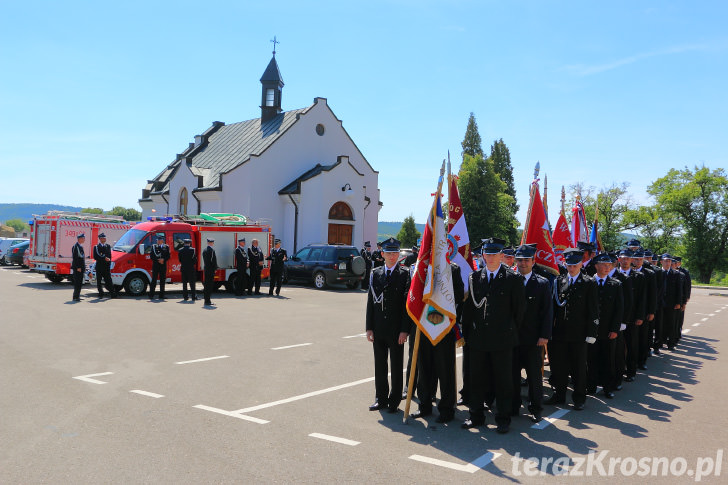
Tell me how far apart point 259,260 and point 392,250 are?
1270cm

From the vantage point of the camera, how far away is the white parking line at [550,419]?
5.74m

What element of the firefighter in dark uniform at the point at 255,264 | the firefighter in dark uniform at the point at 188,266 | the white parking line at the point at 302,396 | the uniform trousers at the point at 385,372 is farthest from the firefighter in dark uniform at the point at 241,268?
the uniform trousers at the point at 385,372

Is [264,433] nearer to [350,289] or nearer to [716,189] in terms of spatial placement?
[350,289]

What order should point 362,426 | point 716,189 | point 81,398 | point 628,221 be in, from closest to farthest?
point 362,426 < point 81,398 < point 716,189 < point 628,221

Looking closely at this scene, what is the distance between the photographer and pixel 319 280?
70.9 ft

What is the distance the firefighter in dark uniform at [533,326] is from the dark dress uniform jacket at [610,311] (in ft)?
4.66

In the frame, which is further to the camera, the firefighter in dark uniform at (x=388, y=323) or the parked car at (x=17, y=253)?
the parked car at (x=17, y=253)

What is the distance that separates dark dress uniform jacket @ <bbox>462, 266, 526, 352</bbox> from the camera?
574 centimetres

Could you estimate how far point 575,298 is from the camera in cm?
673

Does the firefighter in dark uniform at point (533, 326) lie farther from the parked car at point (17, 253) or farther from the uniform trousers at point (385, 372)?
the parked car at point (17, 253)

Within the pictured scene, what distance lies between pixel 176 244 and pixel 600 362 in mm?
13995

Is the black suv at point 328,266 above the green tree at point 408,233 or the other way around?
Result: the other way around

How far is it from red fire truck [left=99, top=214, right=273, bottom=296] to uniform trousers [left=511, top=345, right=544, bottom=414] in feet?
44.6

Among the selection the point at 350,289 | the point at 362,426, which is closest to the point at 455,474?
the point at 362,426
